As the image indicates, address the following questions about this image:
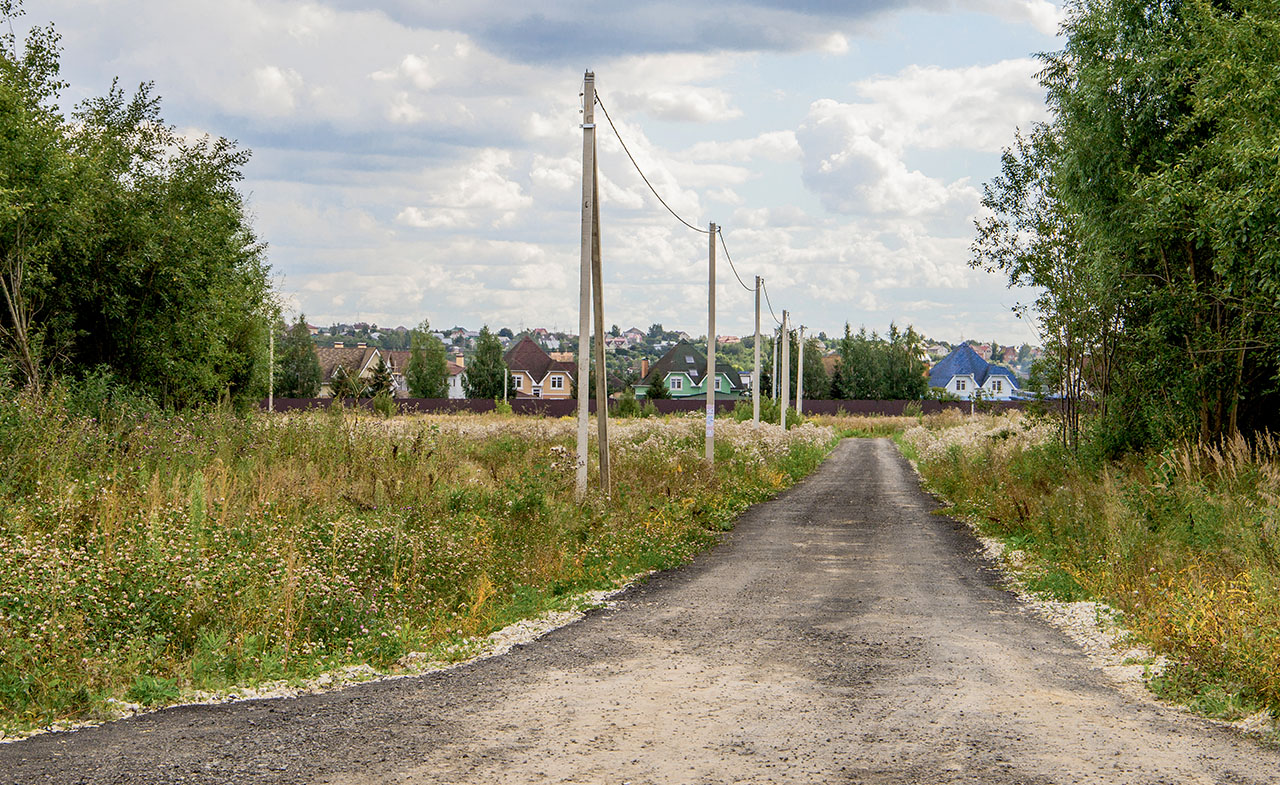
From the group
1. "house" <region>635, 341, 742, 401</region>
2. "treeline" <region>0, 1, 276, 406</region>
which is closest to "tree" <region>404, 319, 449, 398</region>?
"house" <region>635, 341, 742, 401</region>

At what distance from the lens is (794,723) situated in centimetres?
672

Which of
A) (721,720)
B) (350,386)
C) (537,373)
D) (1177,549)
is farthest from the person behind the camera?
(537,373)

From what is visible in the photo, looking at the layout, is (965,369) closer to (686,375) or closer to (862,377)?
(686,375)

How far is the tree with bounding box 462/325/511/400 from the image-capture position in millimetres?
88125

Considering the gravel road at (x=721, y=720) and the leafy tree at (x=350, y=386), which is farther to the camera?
the leafy tree at (x=350, y=386)

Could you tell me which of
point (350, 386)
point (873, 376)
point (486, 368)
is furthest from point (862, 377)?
point (350, 386)

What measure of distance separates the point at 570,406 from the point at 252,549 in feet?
199

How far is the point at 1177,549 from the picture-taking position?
1151cm

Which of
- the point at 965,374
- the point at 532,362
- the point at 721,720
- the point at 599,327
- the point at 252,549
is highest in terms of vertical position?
the point at 532,362

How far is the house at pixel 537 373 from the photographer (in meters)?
114

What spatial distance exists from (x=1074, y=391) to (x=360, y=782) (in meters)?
20.4

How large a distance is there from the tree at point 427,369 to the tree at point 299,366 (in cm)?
781

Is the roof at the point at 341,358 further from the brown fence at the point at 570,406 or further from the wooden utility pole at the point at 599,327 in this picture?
the wooden utility pole at the point at 599,327

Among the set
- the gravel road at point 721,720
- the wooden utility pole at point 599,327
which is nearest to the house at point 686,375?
the wooden utility pole at point 599,327
